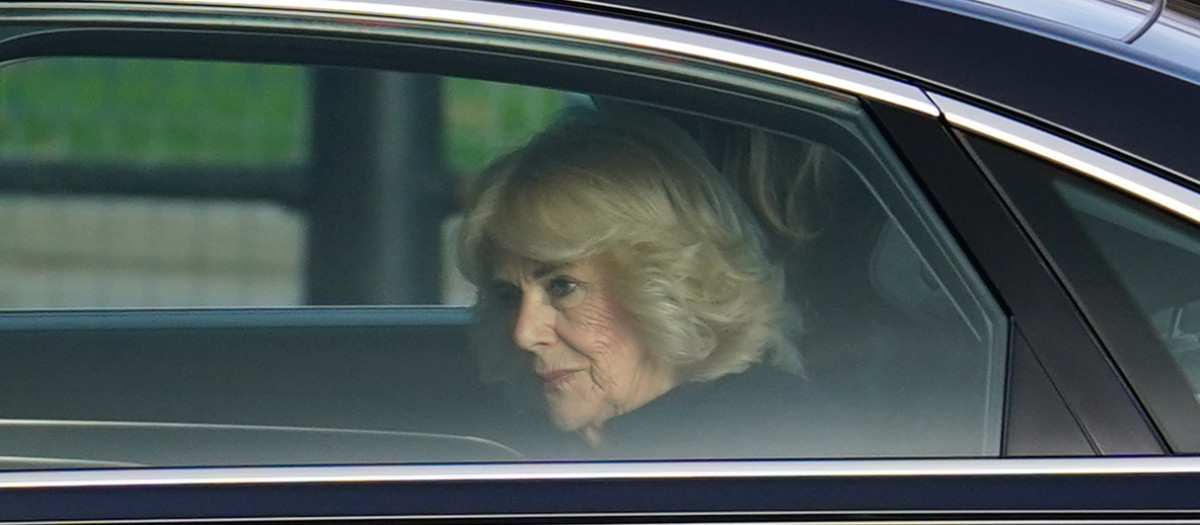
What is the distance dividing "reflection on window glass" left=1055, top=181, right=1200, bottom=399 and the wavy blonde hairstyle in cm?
30

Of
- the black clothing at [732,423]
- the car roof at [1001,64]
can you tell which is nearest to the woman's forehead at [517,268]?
the black clothing at [732,423]

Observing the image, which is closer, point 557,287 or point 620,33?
point 620,33

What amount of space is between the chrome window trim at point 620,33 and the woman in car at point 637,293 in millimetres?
104

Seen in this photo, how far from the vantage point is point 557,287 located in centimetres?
199

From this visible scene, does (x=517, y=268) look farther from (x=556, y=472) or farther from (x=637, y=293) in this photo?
(x=556, y=472)

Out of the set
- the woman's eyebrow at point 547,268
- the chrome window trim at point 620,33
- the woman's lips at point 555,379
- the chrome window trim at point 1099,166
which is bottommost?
the woman's lips at point 555,379

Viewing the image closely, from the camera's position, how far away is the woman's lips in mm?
1908

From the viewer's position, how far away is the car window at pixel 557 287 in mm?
1752

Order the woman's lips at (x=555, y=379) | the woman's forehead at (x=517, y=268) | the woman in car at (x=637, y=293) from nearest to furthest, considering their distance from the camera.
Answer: the woman in car at (x=637, y=293) → the woman's lips at (x=555, y=379) → the woman's forehead at (x=517, y=268)

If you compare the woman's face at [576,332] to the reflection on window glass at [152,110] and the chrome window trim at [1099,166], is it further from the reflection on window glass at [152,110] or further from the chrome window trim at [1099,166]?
the chrome window trim at [1099,166]

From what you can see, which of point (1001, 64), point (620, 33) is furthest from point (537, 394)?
point (1001, 64)

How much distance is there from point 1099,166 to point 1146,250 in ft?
0.29

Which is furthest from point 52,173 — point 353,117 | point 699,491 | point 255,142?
point 699,491

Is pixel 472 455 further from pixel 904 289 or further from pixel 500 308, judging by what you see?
pixel 904 289
